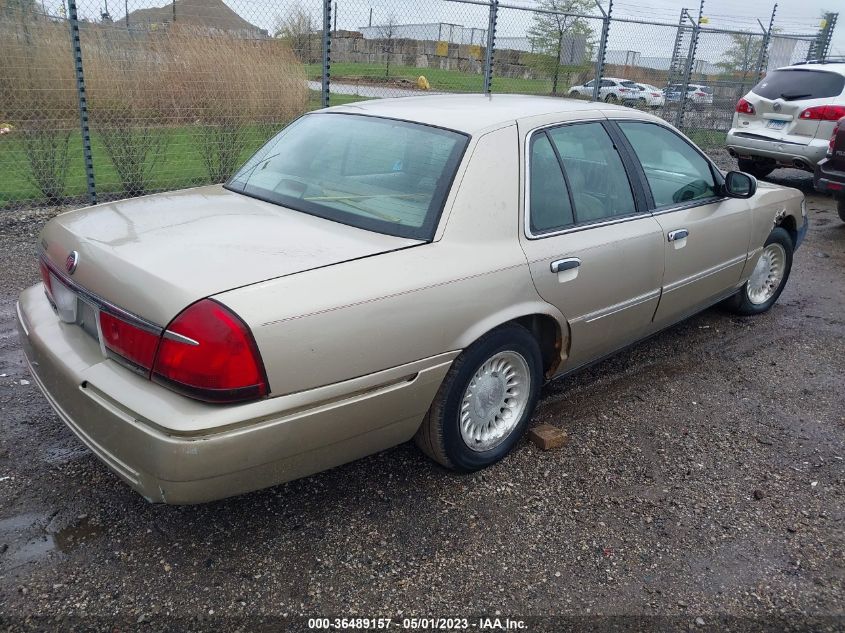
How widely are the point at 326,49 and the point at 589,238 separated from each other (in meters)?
5.64

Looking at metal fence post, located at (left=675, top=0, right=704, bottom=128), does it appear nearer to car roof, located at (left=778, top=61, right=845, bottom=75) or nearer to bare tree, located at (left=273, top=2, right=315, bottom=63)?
car roof, located at (left=778, top=61, right=845, bottom=75)

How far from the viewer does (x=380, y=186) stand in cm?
312

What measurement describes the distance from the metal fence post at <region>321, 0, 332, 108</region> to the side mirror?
471 centimetres

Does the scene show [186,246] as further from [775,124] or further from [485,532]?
[775,124]

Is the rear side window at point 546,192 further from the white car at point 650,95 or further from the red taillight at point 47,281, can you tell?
the white car at point 650,95

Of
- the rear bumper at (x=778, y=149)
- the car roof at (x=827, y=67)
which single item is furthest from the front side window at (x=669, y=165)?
the car roof at (x=827, y=67)

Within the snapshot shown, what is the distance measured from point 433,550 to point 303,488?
679mm

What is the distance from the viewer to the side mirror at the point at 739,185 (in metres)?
4.40

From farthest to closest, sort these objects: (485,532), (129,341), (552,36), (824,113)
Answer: (552,36) → (824,113) → (485,532) → (129,341)

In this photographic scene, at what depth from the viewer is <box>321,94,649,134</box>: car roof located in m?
3.26

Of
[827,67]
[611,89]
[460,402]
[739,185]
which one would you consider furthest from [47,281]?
[611,89]

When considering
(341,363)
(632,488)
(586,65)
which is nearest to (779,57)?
(586,65)

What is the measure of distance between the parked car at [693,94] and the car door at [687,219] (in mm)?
10257

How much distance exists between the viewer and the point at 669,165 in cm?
419
